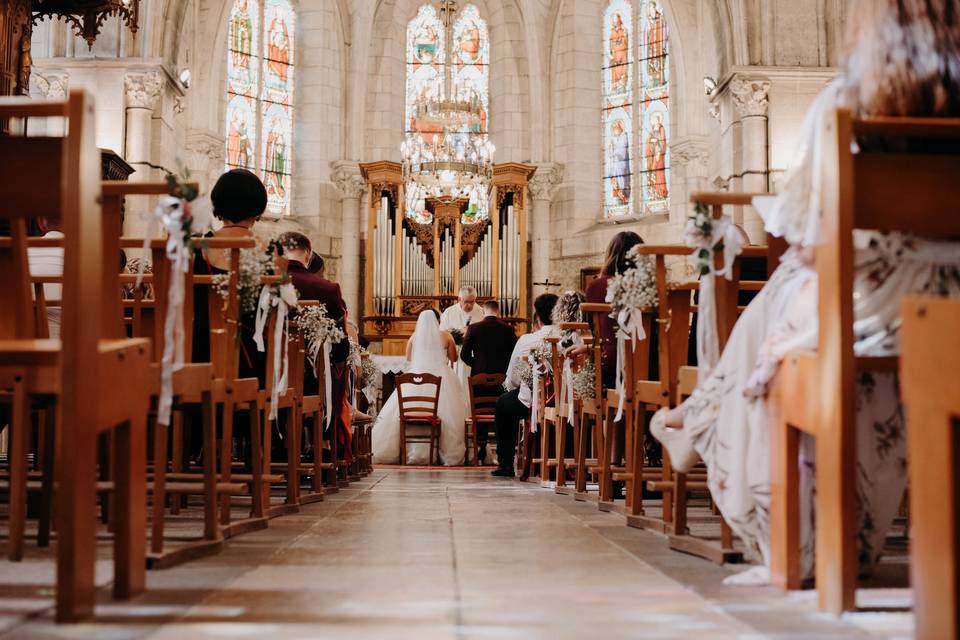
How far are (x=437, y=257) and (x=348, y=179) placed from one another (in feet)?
6.51

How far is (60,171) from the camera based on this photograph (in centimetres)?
252

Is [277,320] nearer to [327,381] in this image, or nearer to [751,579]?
[327,381]

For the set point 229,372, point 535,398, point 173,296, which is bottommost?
point 535,398

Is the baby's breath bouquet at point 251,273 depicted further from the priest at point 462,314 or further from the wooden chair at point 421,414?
the priest at point 462,314

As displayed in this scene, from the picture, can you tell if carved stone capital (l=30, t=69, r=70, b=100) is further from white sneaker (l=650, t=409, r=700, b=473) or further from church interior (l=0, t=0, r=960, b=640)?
white sneaker (l=650, t=409, r=700, b=473)

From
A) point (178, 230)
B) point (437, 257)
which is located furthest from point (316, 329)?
point (437, 257)

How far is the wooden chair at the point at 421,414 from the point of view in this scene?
9.85 metres

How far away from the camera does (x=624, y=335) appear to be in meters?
4.75

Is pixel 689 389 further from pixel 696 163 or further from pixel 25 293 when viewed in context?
pixel 696 163

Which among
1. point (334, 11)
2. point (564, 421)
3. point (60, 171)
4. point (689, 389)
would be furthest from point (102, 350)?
point (334, 11)

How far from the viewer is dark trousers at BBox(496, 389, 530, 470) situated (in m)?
8.20

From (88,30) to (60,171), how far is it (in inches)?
200

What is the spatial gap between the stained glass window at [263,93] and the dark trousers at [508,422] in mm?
8651

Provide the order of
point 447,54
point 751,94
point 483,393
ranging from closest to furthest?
point 483,393 < point 751,94 < point 447,54
